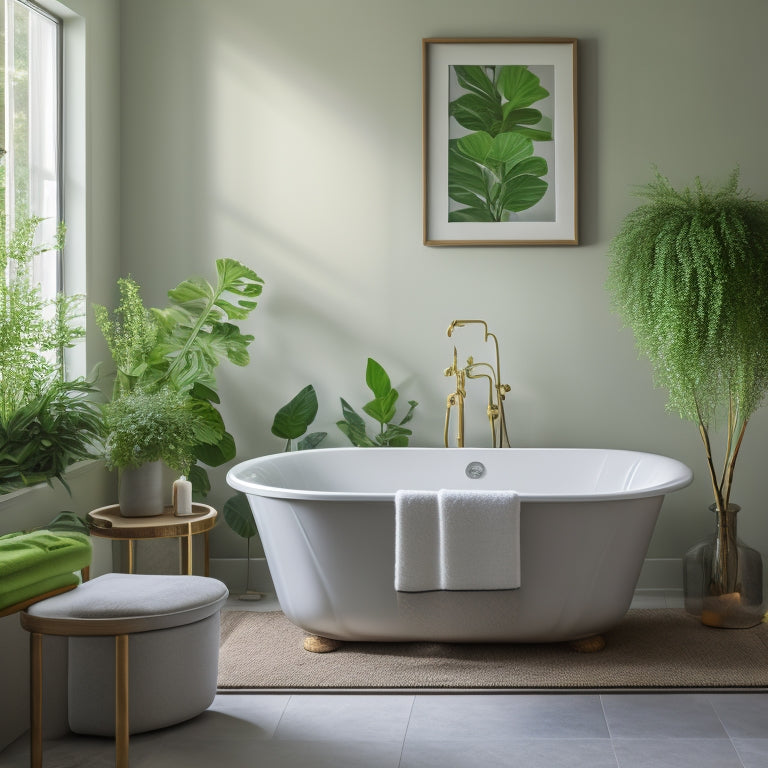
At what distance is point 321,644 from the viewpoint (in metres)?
3.21

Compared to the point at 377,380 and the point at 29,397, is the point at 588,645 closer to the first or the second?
the point at 377,380

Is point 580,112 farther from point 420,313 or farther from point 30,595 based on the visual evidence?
point 30,595

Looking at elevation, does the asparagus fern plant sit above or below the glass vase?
above

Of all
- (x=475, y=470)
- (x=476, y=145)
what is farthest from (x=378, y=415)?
(x=476, y=145)

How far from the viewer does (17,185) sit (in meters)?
3.44

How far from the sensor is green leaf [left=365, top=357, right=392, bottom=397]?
3.94 meters

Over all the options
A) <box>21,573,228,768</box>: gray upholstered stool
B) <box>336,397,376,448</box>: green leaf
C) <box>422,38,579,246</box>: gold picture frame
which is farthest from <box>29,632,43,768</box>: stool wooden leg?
<box>422,38,579,246</box>: gold picture frame

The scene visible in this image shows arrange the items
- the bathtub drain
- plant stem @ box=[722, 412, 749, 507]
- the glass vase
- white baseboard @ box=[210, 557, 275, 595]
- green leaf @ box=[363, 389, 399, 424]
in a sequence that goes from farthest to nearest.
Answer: white baseboard @ box=[210, 557, 275, 595], green leaf @ box=[363, 389, 399, 424], the bathtub drain, plant stem @ box=[722, 412, 749, 507], the glass vase

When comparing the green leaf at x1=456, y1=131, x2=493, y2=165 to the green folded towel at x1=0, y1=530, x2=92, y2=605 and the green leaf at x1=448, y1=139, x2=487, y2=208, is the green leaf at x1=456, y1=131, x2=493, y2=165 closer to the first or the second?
the green leaf at x1=448, y1=139, x2=487, y2=208

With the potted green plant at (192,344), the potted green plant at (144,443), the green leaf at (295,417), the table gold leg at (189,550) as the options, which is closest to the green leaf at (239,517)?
the potted green plant at (192,344)

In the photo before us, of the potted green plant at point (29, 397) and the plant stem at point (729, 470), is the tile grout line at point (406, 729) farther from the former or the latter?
the plant stem at point (729, 470)

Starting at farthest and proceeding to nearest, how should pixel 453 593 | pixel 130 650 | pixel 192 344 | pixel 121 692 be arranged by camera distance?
pixel 192 344 → pixel 453 593 → pixel 130 650 → pixel 121 692

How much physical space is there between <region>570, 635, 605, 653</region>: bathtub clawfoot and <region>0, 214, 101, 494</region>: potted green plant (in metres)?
1.76

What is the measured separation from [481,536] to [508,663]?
47 cm
